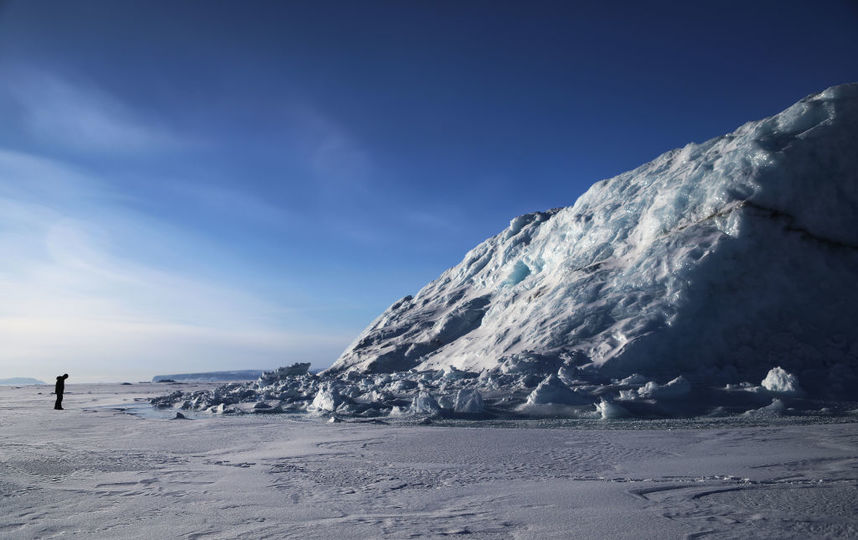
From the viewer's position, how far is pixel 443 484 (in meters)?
4.51

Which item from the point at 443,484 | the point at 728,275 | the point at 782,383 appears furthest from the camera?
the point at 728,275

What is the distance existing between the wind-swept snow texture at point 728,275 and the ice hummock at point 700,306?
1.6 inches

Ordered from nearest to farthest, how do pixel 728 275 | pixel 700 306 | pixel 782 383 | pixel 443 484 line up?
pixel 443 484 → pixel 782 383 → pixel 700 306 → pixel 728 275

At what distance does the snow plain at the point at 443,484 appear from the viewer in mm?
3279

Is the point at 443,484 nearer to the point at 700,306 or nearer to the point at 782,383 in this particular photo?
the point at 782,383

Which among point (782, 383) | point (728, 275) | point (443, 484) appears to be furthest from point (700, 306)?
point (443, 484)

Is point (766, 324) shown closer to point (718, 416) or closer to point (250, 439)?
point (718, 416)

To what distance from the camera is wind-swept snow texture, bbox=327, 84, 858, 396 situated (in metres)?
13.5

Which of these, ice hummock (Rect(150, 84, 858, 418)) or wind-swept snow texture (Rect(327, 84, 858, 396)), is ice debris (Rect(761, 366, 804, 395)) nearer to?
ice hummock (Rect(150, 84, 858, 418))

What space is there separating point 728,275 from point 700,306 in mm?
1418

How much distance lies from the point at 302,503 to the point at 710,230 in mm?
15742

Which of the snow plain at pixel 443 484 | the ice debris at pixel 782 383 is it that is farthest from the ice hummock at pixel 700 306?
the snow plain at pixel 443 484

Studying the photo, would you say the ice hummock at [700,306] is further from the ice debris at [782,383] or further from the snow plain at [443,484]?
the snow plain at [443,484]

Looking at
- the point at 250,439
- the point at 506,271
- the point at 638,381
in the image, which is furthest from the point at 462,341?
the point at 250,439
